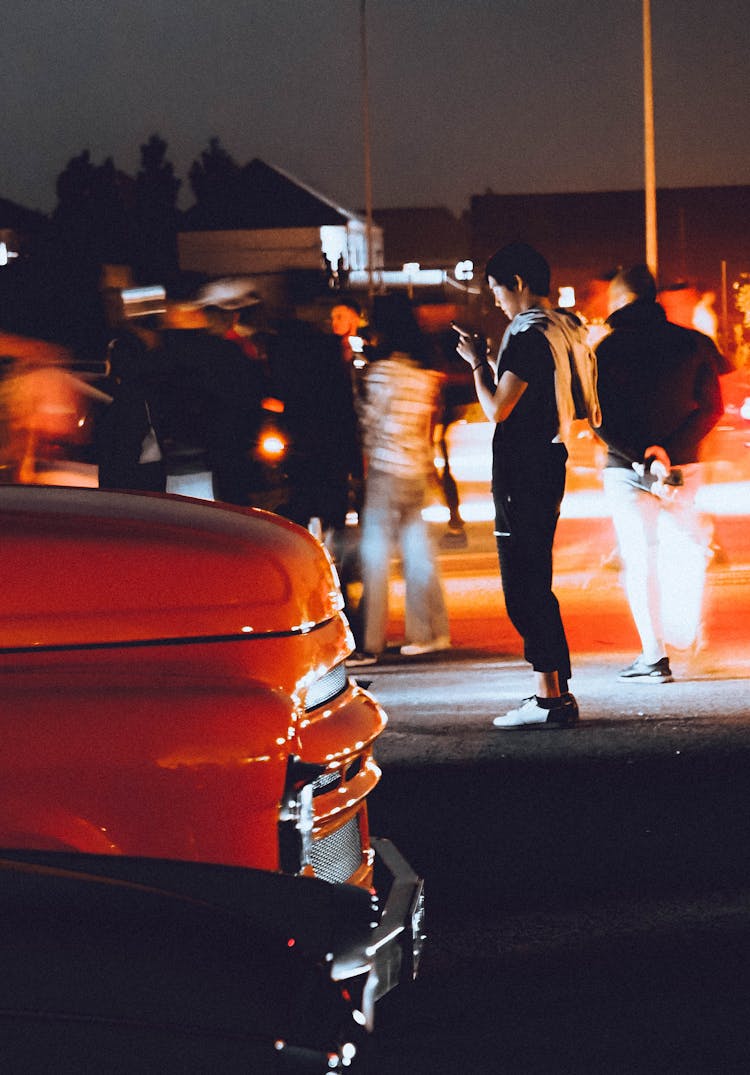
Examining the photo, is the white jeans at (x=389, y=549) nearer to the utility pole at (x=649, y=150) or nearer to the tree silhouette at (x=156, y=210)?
the utility pole at (x=649, y=150)

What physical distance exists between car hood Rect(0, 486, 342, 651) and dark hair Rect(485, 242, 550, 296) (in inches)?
143

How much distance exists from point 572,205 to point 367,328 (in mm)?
75713

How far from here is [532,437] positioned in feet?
22.3

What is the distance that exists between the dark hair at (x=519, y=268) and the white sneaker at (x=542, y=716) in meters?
1.73

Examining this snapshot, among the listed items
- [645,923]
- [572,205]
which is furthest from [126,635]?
[572,205]

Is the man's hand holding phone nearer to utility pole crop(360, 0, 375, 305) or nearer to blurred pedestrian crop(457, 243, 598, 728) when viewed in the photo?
blurred pedestrian crop(457, 243, 598, 728)

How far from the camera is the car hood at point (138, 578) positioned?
308 cm

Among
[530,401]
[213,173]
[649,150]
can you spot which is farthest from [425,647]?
[213,173]

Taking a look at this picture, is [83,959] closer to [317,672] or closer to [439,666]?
[317,672]

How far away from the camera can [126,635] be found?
311 cm

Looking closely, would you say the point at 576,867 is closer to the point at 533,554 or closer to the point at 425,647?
the point at 533,554

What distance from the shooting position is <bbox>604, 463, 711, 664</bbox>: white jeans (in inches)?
306

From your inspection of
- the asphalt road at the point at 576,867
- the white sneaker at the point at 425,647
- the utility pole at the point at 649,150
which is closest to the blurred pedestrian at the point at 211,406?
the asphalt road at the point at 576,867

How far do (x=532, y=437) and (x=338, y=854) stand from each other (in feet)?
11.5
